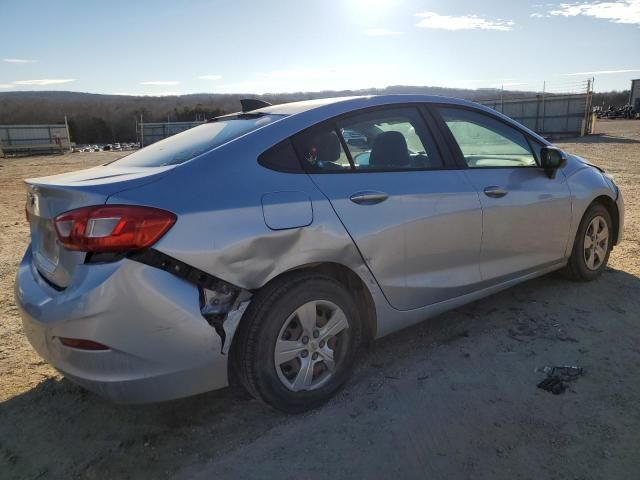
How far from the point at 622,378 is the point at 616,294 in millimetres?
1494

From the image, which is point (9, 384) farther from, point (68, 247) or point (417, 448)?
point (417, 448)

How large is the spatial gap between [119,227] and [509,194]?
262cm

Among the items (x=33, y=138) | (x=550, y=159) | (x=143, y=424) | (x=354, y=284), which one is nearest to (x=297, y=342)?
(x=354, y=284)

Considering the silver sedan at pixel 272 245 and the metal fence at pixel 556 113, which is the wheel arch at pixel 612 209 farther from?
the metal fence at pixel 556 113

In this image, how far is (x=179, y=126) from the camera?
43.0 metres

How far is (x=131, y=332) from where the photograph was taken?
2.25 m

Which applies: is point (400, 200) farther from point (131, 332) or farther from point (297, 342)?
point (131, 332)

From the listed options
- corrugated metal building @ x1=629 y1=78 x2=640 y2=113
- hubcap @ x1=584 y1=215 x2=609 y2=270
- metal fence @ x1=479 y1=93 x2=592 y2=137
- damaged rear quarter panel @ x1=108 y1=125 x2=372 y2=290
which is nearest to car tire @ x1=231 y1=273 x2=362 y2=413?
damaged rear quarter panel @ x1=108 y1=125 x2=372 y2=290

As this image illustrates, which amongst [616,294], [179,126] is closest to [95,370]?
[616,294]

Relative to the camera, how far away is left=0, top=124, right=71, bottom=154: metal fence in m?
42.4

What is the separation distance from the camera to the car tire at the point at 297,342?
8.27ft

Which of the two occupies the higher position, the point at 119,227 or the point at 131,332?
the point at 119,227

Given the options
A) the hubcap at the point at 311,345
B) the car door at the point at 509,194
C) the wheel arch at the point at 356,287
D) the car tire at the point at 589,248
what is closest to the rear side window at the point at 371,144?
the car door at the point at 509,194

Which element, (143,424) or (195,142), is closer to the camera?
(143,424)
